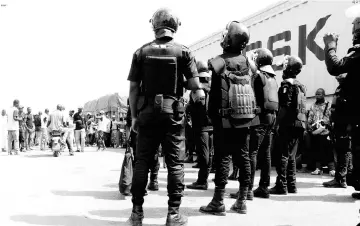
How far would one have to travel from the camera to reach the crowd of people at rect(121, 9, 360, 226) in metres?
3.43

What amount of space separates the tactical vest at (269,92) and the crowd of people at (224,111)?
1cm

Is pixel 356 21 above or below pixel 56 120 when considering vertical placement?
above

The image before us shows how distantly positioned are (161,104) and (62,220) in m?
1.61

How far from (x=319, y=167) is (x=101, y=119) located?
11178 millimetres

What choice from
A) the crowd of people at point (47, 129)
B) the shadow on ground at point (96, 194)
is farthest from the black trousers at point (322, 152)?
the crowd of people at point (47, 129)

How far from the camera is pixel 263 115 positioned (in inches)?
195

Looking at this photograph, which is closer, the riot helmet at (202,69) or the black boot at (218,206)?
the black boot at (218,206)

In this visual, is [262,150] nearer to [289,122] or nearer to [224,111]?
[289,122]

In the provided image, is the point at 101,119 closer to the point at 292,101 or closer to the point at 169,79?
the point at 292,101

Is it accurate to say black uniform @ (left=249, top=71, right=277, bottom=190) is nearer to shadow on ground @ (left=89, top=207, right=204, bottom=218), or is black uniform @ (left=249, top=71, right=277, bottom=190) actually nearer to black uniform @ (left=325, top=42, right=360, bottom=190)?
shadow on ground @ (left=89, top=207, right=204, bottom=218)

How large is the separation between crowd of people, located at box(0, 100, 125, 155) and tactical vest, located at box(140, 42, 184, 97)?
10.2 meters

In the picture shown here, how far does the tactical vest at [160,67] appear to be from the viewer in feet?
11.3

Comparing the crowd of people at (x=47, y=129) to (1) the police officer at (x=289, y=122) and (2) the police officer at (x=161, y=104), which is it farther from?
(2) the police officer at (x=161, y=104)

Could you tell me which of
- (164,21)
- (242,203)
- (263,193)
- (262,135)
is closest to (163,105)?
(164,21)
